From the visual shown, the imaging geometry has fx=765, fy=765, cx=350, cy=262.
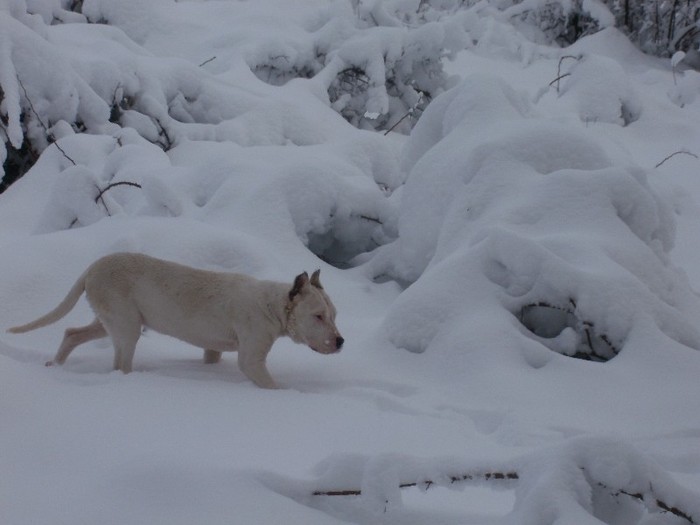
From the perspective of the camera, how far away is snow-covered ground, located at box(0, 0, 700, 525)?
227cm

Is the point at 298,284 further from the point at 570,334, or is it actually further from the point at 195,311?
the point at 570,334

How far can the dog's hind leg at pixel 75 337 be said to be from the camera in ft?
13.4

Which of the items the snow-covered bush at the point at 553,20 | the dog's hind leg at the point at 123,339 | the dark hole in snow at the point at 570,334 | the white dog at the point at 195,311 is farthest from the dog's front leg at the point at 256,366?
the snow-covered bush at the point at 553,20

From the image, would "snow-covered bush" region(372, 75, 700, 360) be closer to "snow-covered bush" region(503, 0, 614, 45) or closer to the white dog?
the white dog

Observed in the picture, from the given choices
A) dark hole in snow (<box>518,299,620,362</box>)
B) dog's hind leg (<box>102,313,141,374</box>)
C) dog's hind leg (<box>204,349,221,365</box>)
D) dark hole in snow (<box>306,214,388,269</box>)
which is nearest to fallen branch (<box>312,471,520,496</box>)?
dark hole in snow (<box>518,299,620,362</box>)

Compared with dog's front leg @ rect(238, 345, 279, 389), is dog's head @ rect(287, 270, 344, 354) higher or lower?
higher

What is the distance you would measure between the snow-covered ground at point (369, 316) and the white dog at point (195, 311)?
0.57 ft

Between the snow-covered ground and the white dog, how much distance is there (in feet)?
0.57

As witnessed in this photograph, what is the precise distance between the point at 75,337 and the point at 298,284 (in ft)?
4.20

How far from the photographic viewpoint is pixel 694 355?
400cm

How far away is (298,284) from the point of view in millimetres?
4059

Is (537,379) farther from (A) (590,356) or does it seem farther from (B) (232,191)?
(B) (232,191)

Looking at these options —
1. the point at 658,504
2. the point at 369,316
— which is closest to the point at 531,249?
the point at 369,316

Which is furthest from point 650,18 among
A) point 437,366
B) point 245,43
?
point 437,366
